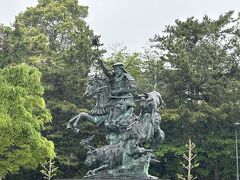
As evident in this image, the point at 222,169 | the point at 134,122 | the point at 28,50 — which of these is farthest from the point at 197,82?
the point at 134,122

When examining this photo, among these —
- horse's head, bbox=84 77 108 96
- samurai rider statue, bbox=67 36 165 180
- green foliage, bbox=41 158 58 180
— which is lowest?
green foliage, bbox=41 158 58 180

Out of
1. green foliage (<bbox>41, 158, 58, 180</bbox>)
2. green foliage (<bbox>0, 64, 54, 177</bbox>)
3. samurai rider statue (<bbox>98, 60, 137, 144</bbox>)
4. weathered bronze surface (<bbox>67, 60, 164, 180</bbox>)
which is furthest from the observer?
green foliage (<bbox>0, 64, 54, 177</bbox>)

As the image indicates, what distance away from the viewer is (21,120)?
28.4m

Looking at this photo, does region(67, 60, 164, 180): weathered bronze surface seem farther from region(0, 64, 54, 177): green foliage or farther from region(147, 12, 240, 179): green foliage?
region(147, 12, 240, 179): green foliage

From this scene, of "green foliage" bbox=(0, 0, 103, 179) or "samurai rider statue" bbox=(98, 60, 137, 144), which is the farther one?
"green foliage" bbox=(0, 0, 103, 179)

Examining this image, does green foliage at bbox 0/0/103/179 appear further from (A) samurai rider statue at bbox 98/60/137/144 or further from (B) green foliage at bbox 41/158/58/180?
(A) samurai rider statue at bbox 98/60/137/144

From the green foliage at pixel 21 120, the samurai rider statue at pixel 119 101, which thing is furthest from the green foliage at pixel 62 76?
the samurai rider statue at pixel 119 101

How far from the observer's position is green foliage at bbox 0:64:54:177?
28.3 metres

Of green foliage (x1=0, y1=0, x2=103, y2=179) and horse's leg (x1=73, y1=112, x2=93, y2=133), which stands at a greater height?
green foliage (x1=0, y1=0, x2=103, y2=179)

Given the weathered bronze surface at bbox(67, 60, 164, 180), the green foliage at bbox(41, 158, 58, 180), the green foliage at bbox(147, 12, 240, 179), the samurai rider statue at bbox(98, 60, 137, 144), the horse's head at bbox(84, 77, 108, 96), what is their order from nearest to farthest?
the weathered bronze surface at bbox(67, 60, 164, 180), the samurai rider statue at bbox(98, 60, 137, 144), the horse's head at bbox(84, 77, 108, 96), the green foliage at bbox(41, 158, 58, 180), the green foliage at bbox(147, 12, 240, 179)

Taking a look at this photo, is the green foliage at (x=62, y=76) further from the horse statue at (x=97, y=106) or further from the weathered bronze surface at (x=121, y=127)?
the weathered bronze surface at (x=121, y=127)

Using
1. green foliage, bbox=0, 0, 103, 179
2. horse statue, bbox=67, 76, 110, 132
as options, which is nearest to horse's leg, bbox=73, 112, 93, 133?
horse statue, bbox=67, 76, 110, 132

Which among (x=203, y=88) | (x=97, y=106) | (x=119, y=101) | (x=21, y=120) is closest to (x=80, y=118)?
(x=97, y=106)

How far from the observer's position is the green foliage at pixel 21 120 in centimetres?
2830
